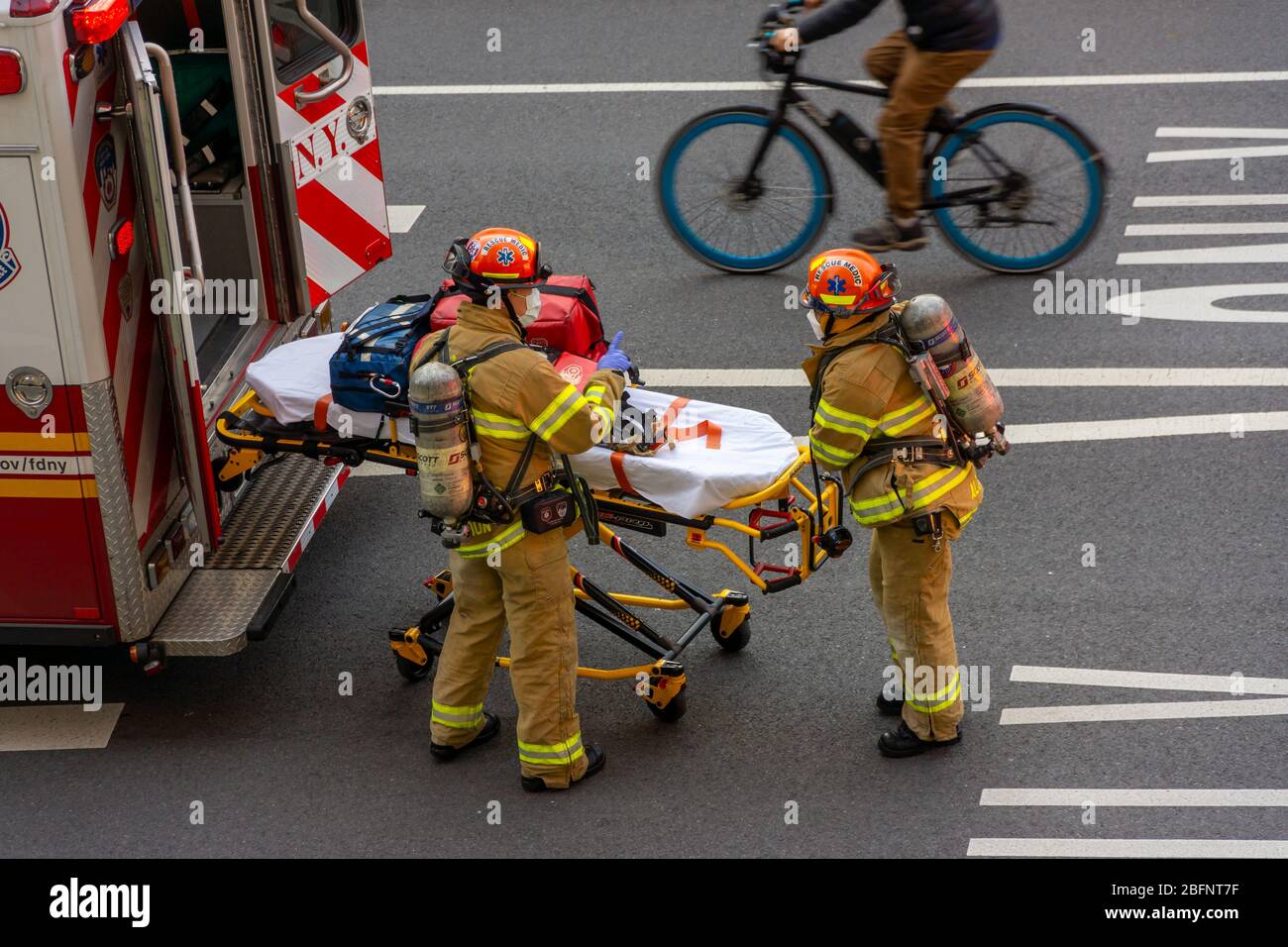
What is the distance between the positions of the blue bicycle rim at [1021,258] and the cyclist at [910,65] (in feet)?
0.60

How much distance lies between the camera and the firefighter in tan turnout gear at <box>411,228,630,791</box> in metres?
5.12

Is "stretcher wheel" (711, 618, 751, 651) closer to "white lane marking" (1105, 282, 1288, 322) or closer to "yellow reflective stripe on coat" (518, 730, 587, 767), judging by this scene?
"yellow reflective stripe on coat" (518, 730, 587, 767)

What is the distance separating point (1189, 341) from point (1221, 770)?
Result: 3.22 meters

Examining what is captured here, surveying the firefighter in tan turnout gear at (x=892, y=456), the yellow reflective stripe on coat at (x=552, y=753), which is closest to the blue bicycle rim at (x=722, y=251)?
the firefighter in tan turnout gear at (x=892, y=456)

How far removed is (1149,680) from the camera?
5.91 meters

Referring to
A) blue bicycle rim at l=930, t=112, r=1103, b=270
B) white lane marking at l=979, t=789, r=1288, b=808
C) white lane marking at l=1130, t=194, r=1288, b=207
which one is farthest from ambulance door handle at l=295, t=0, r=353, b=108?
white lane marking at l=1130, t=194, r=1288, b=207

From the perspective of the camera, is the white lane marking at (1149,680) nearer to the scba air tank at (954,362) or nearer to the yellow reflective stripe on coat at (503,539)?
the scba air tank at (954,362)

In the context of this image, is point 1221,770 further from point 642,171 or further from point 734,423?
point 642,171

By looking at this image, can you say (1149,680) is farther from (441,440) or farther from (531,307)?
(441,440)

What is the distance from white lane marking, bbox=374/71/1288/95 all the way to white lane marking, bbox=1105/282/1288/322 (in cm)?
270

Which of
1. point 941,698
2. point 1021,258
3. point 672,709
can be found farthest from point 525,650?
point 1021,258

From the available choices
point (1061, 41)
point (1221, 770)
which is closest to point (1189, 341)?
point (1221, 770)

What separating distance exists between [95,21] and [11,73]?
305 millimetres

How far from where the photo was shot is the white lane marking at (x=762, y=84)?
10672 mm
